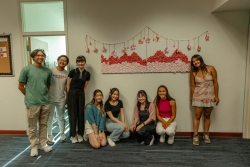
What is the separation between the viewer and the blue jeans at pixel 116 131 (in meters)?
2.55

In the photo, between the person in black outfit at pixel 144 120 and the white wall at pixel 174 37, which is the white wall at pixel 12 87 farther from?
the person in black outfit at pixel 144 120

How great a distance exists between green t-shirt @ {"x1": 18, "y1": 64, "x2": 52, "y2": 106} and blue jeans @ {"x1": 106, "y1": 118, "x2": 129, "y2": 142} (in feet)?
3.14

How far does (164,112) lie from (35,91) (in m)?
1.76

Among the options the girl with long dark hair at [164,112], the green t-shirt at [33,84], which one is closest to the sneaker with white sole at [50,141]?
the green t-shirt at [33,84]

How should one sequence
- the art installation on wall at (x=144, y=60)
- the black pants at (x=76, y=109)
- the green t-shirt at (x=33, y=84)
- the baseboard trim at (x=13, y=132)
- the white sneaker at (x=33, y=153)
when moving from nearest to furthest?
the green t-shirt at (x=33, y=84), the white sneaker at (x=33, y=153), the black pants at (x=76, y=109), the art installation on wall at (x=144, y=60), the baseboard trim at (x=13, y=132)

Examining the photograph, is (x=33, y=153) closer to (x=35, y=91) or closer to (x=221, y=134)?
(x=35, y=91)

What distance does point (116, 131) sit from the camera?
8.37 ft

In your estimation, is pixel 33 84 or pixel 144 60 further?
pixel 144 60

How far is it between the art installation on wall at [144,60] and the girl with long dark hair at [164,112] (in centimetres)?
34

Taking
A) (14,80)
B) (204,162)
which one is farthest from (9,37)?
(204,162)

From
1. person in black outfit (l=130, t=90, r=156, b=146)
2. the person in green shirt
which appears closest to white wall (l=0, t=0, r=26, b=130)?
the person in green shirt

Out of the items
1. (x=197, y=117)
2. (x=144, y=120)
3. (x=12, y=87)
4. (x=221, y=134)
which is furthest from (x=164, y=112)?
(x=12, y=87)

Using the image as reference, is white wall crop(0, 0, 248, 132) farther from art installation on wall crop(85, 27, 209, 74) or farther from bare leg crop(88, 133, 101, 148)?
bare leg crop(88, 133, 101, 148)

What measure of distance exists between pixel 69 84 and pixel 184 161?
1.79 meters
